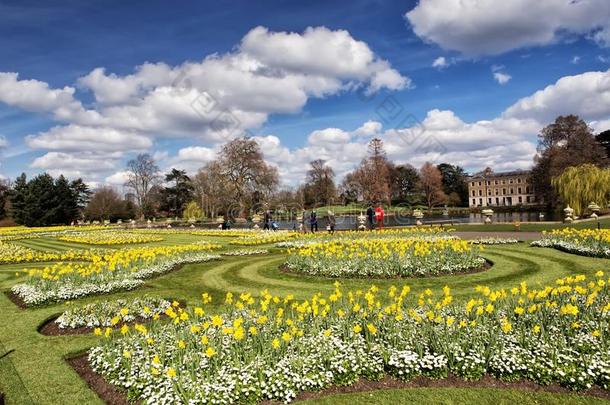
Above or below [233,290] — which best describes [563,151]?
above

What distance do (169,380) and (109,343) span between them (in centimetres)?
169

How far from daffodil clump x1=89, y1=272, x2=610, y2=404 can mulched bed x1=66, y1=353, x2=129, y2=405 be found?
0.37 ft

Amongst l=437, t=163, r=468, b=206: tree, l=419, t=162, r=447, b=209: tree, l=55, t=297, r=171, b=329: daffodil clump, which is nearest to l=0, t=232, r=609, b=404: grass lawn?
l=55, t=297, r=171, b=329: daffodil clump

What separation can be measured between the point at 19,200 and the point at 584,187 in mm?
78403

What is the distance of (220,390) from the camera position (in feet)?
17.0

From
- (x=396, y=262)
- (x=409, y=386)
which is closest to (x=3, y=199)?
(x=396, y=262)

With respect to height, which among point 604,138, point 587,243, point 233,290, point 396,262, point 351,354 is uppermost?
point 604,138

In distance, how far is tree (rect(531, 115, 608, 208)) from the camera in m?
60.3

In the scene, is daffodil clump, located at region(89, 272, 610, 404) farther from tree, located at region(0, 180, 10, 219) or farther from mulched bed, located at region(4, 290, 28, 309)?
tree, located at region(0, 180, 10, 219)

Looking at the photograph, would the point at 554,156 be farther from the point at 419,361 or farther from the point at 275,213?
the point at 419,361

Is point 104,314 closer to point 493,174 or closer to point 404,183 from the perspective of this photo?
point 404,183

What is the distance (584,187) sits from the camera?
123 feet

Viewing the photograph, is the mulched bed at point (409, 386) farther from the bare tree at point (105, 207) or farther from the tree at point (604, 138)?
the tree at point (604, 138)

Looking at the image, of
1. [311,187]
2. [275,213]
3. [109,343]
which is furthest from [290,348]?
[311,187]
